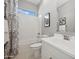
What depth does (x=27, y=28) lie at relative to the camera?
5.09 m

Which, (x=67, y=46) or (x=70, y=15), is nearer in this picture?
(x=67, y=46)

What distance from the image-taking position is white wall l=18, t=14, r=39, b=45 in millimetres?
4848

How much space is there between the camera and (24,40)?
16.4 ft

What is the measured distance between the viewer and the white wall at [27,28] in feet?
15.9

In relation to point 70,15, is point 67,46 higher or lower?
lower

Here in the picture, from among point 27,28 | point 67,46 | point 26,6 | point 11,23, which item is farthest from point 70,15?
point 26,6

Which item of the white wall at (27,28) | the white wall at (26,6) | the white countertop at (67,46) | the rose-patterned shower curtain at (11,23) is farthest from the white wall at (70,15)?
Result: the white wall at (26,6)

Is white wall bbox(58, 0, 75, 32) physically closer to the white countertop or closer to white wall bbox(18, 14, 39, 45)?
the white countertop

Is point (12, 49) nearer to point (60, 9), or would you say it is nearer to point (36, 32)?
point (60, 9)

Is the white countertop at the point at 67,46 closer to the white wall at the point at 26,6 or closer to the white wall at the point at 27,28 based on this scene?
the white wall at the point at 27,28

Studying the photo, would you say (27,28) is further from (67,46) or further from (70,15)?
(67,46)

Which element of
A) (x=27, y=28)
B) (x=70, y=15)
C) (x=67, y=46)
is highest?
(x=70, y=15)

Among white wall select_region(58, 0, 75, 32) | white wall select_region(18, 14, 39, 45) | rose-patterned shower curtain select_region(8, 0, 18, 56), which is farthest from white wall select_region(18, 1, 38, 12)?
white wall select_region(58, 0, 75, 32)

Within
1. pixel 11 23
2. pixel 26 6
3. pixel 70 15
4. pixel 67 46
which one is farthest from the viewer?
pixel 26 6
